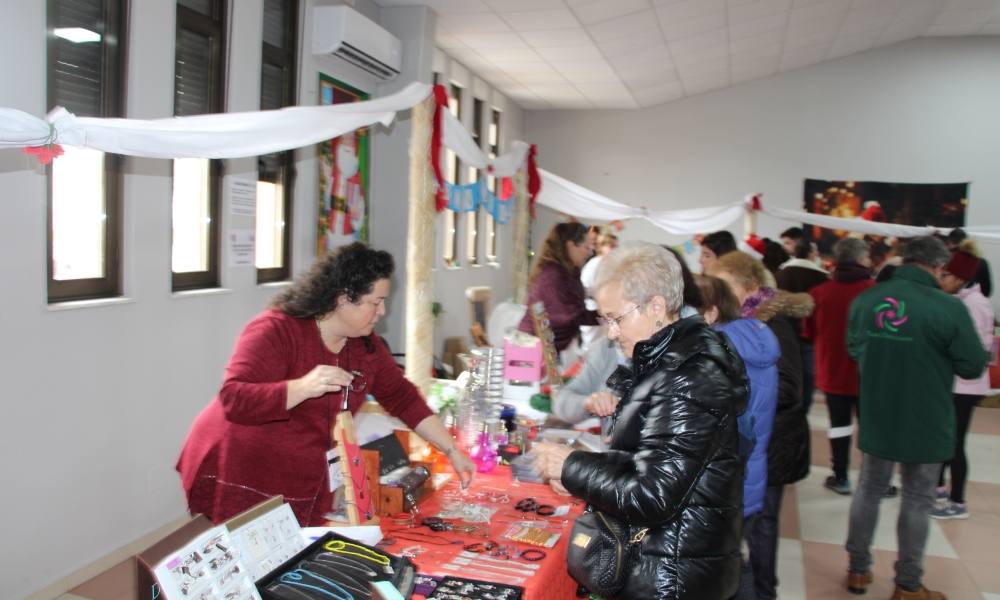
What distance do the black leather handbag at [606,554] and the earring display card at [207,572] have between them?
66 cm

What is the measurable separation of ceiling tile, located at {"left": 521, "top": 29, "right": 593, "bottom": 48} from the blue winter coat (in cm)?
509

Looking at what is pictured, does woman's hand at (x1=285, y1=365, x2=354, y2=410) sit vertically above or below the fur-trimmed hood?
below

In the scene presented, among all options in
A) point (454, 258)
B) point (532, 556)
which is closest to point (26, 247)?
point (532, 556)

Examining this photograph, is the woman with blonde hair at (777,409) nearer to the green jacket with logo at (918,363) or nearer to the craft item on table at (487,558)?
the green jacket with logo at (918,363)

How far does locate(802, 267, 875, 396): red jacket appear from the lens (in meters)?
4.73

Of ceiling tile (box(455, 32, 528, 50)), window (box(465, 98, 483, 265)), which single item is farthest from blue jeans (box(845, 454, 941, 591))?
window (box(465, 98, 483, 265))

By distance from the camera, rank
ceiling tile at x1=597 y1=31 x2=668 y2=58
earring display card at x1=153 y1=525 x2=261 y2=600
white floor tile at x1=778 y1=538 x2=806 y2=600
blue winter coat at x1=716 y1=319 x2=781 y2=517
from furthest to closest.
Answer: ceiling tile at x1=597 y1=31 x2=668 y2=58 < white floor tile at x1=778 y1=538 x2=806 y2=600 < blue winter coat at x1=716 y1=319 x2=781 y2=517 < earring display card at x1=153 y1=525 x2=261 y2=600

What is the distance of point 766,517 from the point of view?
10.00 feet

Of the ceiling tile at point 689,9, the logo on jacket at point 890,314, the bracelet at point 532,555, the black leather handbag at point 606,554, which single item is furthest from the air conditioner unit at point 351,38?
the black leather handbag at point 606,554

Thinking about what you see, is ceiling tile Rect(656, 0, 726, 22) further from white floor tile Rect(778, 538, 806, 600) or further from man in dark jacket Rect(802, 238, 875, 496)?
white floor tile Rect(778, 538, 806, 600)

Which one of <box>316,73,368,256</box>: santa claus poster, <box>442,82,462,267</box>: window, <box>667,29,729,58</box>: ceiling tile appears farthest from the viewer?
<box>442,82,462,267</box>: window

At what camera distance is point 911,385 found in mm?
3205

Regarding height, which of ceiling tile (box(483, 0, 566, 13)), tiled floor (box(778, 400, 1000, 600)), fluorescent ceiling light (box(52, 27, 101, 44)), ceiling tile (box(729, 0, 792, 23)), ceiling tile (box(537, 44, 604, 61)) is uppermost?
ceiling tile (box(729, 0, 792, 23))

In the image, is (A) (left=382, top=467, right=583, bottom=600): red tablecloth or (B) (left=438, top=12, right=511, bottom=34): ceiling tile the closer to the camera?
(A) (left=382, top=467, right=583, bottom=600): red tablecloth
